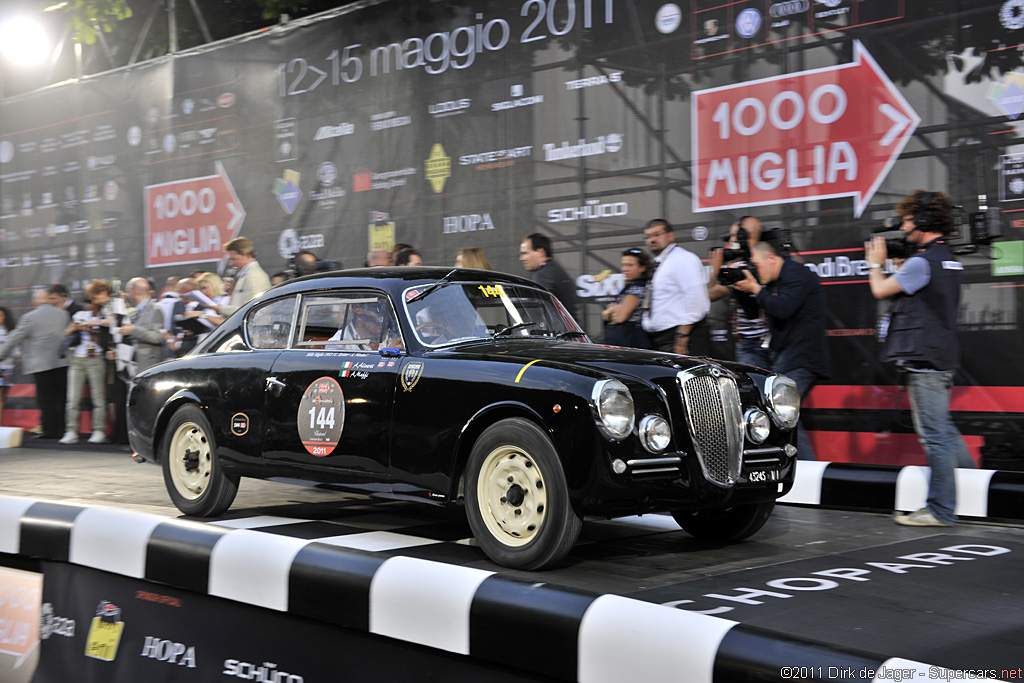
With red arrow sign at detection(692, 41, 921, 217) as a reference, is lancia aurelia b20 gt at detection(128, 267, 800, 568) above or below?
below

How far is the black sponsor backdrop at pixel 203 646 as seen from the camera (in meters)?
4.21

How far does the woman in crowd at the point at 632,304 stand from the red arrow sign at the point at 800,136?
0.73 m

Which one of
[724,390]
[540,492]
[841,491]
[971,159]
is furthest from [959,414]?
[540,492]

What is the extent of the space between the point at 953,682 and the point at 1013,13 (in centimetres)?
620

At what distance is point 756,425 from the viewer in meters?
Answer: 5.34

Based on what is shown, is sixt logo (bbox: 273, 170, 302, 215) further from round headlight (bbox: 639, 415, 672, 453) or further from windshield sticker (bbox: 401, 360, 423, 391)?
round headlight (bbox: 639, 415, 672, 453)

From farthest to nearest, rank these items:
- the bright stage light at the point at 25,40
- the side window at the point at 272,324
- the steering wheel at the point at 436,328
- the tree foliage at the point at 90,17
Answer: the bright stage light at the point at 25,40 < the tree foliage at the point at 90,17 < the side window at the point at 272,324 < the steering wheel at the point at 436,328

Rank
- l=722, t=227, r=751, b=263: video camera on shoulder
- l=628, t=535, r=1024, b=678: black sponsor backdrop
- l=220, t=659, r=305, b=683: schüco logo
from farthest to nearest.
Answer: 1. l=722, t=227, r=751, b=263: video camera on shoulder
2. l=220, t=659, r=305, b=683: schüco logo
3. l=628, t=535, r=1024, b=678: black sponsor backdrop

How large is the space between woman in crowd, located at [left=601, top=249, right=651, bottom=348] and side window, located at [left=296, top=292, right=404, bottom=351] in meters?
3.45

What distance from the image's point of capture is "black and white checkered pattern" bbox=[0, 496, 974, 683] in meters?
3.07

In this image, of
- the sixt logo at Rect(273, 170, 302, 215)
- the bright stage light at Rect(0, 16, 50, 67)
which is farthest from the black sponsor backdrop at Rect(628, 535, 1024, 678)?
the bright stage light at Rect(0, 16, 50, 67)

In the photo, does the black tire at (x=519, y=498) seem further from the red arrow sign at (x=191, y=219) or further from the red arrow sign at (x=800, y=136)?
the red arrow sign at (x=191, y=219)

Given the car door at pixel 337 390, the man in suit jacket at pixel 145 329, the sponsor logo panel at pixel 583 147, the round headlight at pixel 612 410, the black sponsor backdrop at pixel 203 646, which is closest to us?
the black sponsor backdrop at pixel 203 646

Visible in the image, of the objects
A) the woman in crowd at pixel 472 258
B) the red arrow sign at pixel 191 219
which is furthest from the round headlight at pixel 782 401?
the red arrow sign at pixel 191 219
